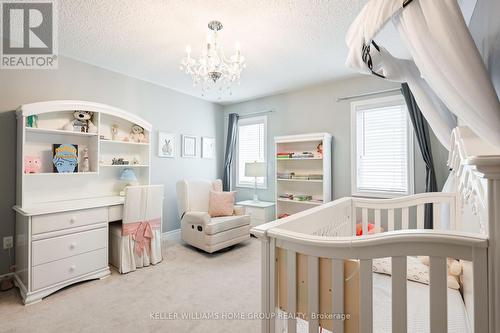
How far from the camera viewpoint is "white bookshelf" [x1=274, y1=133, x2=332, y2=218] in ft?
11.5

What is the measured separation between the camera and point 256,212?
13.0 ft

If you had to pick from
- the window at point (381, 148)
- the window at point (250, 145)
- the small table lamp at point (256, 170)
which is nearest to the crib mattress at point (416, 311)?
the window at point (381, 148)

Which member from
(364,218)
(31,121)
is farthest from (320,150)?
(31,121)

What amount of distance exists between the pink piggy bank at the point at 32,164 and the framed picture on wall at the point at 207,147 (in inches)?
94.4

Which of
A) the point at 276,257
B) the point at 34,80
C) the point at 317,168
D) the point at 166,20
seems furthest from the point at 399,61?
the point at 34,80

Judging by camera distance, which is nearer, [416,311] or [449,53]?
[449,53]

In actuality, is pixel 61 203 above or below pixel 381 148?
below

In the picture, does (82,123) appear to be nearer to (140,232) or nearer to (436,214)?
(140,232)

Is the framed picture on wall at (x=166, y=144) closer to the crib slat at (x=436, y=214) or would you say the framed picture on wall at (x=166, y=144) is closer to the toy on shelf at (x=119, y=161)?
the toy on shelf at (x=119, y=161)

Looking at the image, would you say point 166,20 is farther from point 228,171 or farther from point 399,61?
point 228,171

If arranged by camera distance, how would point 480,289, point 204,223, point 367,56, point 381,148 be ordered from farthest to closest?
point 381,148, point 204,223, point 367,56, point 480,289

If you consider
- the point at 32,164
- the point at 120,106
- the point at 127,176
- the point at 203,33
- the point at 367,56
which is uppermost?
the point at 203,33

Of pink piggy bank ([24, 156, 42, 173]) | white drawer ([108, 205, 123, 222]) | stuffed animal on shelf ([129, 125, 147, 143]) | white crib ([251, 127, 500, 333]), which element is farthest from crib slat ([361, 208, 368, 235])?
pink piggy bank ([24, 156, 42, 173])

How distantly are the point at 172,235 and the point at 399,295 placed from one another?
3655mm
